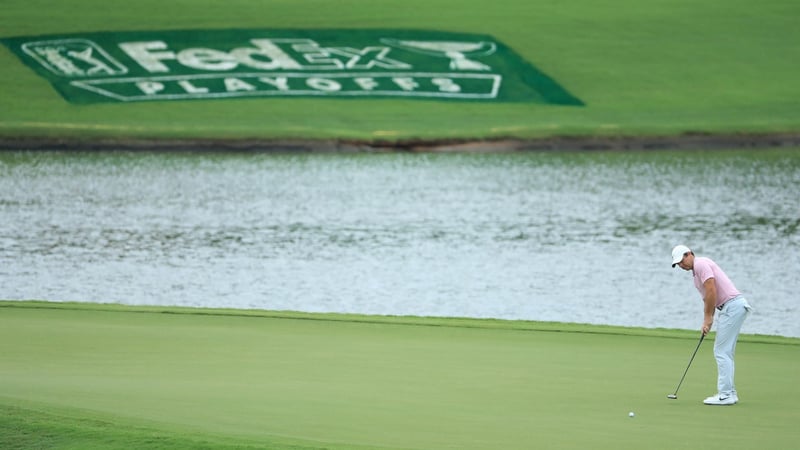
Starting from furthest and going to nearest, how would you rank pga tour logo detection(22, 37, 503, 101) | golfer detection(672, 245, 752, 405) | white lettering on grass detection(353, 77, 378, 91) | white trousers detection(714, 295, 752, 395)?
1. white lettering on grass detection(353, 77, 378, 91)
2. pga tour logo detection(22, 37, 503, 101)
3. white trousers detection(714, 295, 752, 395)
4. golfer detection(672, 245, 752, 405)

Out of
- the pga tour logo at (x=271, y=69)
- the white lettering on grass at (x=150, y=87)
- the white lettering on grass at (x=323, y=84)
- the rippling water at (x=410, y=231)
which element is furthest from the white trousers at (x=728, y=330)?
the white lettering on grass at (x=150, y=87)

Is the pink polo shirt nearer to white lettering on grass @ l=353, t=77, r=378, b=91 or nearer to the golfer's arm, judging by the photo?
the golfer's arm

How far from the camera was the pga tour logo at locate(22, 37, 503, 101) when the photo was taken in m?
65.1

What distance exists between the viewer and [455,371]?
1529 cm

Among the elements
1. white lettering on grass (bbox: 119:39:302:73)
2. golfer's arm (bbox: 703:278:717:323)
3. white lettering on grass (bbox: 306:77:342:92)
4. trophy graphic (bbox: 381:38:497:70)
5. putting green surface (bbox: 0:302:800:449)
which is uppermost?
golfer's arm (bbox: 703:278:717:323)

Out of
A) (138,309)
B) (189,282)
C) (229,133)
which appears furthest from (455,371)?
(229,133)

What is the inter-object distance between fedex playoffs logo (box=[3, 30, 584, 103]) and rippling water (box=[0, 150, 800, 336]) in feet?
24.7

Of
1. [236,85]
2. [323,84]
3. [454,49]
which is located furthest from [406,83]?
[236,85]

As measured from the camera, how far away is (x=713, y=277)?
1411 centimetres

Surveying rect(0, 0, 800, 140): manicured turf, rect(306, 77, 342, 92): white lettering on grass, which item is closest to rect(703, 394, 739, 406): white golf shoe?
rect(0, 0, 800, 140): manicured turf

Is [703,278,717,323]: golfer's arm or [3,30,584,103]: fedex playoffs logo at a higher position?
[703,278,717,323]: golfer's arm

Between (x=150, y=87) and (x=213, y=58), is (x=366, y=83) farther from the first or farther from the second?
(x=150, y=87)

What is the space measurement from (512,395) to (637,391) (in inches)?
53.5

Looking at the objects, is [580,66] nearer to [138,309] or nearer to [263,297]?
[263,297]
